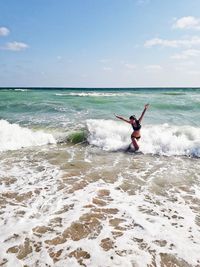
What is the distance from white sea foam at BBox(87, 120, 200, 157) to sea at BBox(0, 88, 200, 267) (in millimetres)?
46

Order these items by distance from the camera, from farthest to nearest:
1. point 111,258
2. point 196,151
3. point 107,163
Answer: point 196,151 < point 107,163 < point 111,258

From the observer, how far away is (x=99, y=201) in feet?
21.0

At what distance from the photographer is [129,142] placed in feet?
40.4

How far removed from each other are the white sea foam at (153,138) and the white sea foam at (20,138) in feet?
6.63

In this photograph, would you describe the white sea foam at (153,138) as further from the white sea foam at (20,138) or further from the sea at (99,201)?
the white sea foam at (20,138)

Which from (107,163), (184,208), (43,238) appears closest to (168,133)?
(107,163)

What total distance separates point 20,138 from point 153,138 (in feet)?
18.9

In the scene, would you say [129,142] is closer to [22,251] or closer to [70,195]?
[70,195]

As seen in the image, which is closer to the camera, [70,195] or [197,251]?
[197,251]

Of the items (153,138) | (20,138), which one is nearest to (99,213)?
(153,138)

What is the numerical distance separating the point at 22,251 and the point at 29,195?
221 cm

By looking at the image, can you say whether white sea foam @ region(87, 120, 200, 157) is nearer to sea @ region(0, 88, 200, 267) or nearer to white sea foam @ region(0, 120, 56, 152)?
sea @ region(0, 88, 200, 267)

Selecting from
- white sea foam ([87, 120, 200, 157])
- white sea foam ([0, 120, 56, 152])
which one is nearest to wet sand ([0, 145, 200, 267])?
white sea foam ([87, 120, 200, 157])

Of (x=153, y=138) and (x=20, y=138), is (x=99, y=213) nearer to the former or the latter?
(x=153, y=138)
